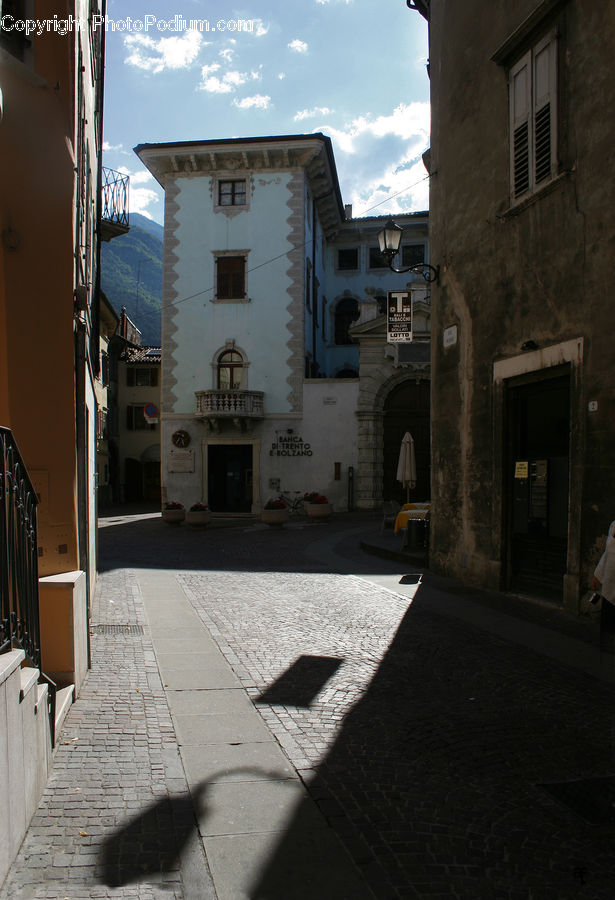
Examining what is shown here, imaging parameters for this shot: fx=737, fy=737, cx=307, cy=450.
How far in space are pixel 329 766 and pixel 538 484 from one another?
263 inches

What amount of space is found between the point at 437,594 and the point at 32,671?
7.54 m

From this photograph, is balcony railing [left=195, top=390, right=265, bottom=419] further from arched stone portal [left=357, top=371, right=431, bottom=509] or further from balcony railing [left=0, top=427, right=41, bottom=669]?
balcony railing [left=0, top=427, right=41, bottom=669]

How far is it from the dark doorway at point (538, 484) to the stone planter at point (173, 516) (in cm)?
1644

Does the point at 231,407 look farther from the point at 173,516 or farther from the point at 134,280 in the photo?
the point at 134,280

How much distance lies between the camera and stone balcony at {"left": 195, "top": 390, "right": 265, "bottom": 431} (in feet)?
98.9

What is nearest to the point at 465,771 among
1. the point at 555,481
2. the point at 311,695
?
the point at 311,695

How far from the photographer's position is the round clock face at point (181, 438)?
102ft

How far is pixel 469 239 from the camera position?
11.7 meters

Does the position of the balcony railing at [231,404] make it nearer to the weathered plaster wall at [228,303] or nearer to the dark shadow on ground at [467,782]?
the weathered plaster wall at [228,303]

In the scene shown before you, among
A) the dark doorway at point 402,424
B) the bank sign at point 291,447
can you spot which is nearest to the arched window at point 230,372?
the bank sign at point 291,447

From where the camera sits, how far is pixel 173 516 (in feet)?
83.2

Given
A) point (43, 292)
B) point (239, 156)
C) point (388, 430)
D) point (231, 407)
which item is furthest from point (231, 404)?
point (43, 292)

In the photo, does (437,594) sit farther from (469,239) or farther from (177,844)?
(177,844)

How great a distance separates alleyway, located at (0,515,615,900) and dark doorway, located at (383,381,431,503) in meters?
21.1
